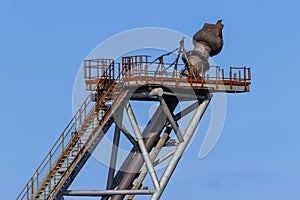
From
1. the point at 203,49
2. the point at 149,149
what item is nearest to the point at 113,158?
the point at 149,149

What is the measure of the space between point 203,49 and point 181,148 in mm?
5385

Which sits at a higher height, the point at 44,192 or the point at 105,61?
the point at 105,61

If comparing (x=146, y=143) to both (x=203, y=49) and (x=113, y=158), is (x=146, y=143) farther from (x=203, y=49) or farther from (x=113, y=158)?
(x=203, y=49)

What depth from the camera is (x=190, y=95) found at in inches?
2469

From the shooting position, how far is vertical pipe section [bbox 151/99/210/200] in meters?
62.0

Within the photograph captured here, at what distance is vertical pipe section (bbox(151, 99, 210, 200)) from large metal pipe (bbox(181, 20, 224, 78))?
78.1 inches

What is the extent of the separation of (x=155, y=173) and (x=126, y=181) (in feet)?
7.31

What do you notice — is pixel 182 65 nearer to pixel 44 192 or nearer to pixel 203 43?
pixel 203 43

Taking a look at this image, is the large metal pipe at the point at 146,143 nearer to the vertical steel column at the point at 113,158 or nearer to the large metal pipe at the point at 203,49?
the vertical steel column at the point at 113,158

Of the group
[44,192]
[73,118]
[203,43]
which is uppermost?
[203,43]

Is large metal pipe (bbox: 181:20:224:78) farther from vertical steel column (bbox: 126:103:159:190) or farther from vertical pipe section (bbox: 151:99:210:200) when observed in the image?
vertical steel column (bbox: 126:103:159:190)

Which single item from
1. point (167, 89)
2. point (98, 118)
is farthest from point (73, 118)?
point (167, 89)

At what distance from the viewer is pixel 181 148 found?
62750mm

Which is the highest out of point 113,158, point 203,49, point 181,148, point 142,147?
point 203,49
